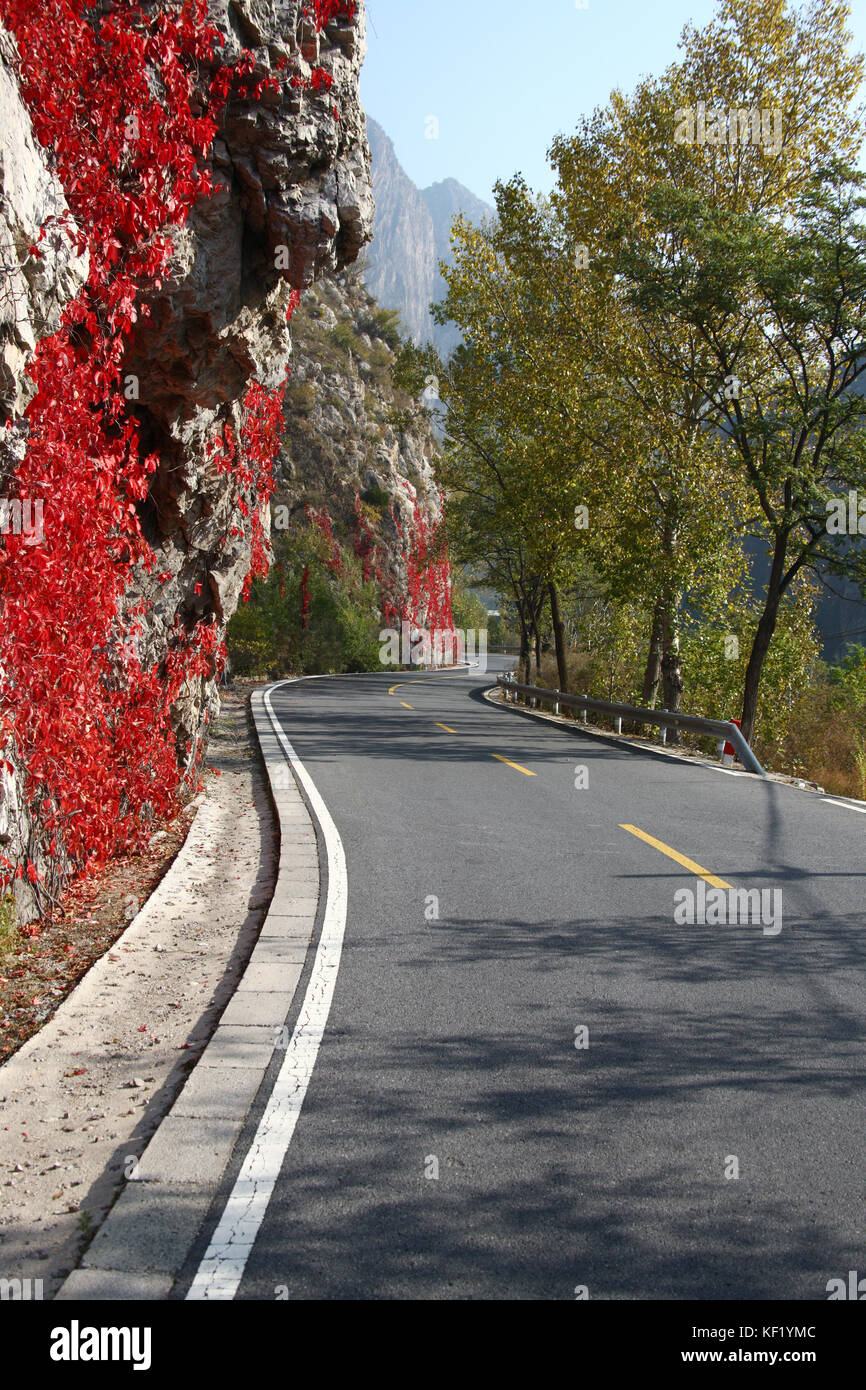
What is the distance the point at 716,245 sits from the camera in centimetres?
1794

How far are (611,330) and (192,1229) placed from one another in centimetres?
2332

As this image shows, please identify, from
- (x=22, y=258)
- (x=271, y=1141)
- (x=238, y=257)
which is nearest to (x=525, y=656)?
(x=238, y=257)

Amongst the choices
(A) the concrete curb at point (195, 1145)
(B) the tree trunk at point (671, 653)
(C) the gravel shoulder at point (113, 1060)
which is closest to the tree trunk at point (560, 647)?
(B) the tree trunk at point (671, 653)

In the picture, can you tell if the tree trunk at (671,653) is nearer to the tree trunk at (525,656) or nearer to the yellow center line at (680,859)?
the yellow center line at (680,859)

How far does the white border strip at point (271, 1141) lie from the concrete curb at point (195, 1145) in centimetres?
8

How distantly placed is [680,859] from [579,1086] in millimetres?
4473

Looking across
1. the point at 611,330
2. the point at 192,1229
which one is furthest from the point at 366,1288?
the point at 611,330

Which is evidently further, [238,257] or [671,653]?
[671,653]

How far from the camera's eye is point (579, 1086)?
4211mm

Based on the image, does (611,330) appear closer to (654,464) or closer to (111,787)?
(654,464)

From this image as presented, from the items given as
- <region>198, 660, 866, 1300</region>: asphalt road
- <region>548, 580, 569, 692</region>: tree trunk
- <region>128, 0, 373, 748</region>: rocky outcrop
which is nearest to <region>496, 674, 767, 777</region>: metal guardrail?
<region>548, 580, 569, 692</region>: tree trunk

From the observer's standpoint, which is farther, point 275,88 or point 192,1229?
point 275,88

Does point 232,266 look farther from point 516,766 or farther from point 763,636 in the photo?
point 763,636

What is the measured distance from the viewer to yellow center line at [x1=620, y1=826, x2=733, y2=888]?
760 centimetres
